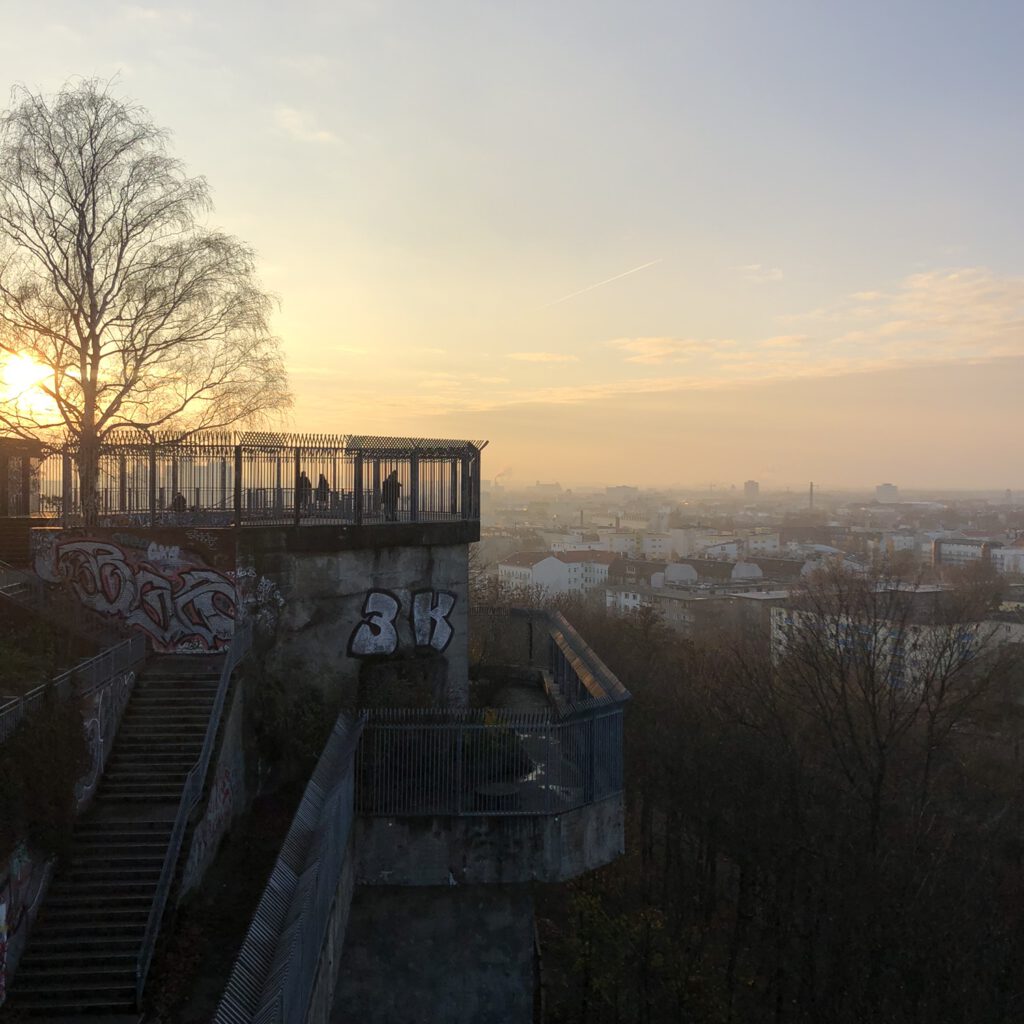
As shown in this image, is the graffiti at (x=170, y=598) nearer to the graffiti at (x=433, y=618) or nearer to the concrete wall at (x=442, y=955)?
the graffiti at (x=433, y=618)

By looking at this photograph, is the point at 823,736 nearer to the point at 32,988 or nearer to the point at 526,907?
the point at 526,907

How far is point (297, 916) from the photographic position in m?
7.93

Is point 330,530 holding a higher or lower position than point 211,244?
lower

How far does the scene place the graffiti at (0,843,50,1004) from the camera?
9.04m

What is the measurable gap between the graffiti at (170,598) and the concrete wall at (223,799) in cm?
117

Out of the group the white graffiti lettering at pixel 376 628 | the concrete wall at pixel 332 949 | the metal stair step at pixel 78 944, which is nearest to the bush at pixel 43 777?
the metal stair step at pixel 78 944

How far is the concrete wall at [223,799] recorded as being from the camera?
11086 millimetres

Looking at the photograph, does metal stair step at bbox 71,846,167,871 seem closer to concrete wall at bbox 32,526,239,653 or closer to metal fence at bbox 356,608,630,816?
metal fence at bbox 356,608,630,816

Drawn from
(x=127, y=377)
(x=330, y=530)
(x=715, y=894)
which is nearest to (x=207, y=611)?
(x=330, y=530)

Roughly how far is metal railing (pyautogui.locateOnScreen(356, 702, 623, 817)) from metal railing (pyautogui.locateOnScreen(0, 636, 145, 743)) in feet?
12.2

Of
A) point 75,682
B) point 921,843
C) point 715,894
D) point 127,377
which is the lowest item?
point 715,894

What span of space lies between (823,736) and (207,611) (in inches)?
1055

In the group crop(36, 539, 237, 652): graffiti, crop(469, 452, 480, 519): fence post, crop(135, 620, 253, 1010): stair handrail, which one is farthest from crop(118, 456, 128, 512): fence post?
crop(469, 452, 480, 519): fence post

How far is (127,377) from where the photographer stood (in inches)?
830
